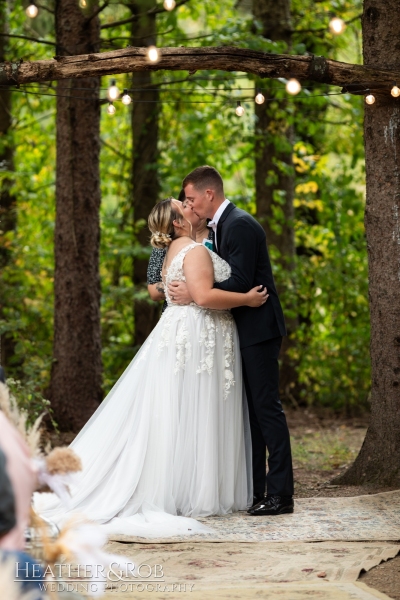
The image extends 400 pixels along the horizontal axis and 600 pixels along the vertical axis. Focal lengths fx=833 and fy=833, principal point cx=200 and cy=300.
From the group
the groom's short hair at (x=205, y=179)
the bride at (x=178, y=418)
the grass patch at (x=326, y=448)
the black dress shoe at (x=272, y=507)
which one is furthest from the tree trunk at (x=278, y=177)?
the black dress shoe at (x=272, y=507)

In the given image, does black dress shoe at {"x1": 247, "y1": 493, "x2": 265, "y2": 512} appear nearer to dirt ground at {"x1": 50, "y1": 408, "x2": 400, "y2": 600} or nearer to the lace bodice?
dirt ground at {"x1": 50, "y1": 408, "x2": 400, "y2": 600}

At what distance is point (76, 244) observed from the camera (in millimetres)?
8266

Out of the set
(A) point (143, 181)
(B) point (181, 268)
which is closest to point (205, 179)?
(B) point (181, 268)

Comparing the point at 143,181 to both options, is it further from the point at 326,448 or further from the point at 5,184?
the point at 326,448

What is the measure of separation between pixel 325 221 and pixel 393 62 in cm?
615

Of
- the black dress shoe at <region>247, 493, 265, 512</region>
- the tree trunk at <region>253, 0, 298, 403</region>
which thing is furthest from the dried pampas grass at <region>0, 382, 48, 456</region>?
the tree trunk at <region>253, 0, 298, 403</region>

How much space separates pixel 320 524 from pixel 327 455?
328 centimetres

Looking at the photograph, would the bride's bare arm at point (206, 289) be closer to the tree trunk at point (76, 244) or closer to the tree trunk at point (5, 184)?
the tree trunk at point (76, 244)

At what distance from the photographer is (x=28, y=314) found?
1055cm

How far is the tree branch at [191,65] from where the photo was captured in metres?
5.54

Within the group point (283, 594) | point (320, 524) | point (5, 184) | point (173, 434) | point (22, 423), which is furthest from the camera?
point (5, 184)

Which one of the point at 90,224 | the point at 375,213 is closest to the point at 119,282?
the point at 90,224

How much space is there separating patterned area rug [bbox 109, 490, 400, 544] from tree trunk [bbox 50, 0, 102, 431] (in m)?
3.41

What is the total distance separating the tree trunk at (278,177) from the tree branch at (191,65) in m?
4.71
